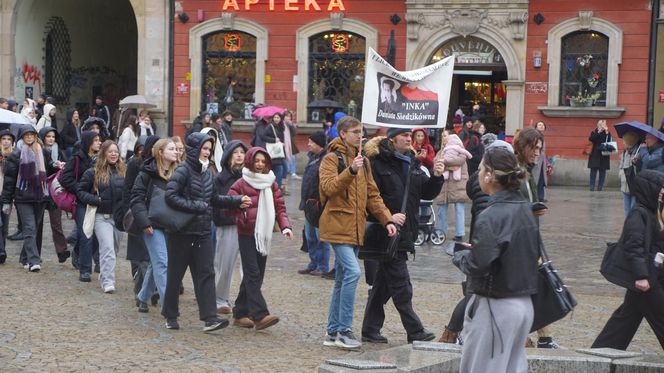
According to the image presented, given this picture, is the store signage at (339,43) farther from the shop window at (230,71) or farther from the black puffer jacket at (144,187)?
the black puffer jacket at (144,187)

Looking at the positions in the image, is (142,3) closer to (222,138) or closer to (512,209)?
(222,138)

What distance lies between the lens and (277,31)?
93.7 ft

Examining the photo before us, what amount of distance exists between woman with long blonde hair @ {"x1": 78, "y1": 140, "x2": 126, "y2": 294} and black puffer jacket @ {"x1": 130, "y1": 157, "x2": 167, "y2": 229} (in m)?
1.31

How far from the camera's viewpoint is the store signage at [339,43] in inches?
1112

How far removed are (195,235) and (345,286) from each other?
145cm

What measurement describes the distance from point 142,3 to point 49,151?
14857 mm

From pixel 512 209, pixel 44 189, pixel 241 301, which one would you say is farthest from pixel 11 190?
pixel 512 209

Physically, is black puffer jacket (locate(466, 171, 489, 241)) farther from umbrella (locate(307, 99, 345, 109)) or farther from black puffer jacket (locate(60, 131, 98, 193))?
umbrella (locate(307, 99, 345, 109))

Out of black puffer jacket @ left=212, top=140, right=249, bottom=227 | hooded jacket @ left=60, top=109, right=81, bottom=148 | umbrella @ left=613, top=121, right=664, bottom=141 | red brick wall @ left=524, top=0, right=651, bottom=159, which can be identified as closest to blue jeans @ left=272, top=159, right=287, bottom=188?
hooded jacket @ left=60, top=109, right=81, bottom=148

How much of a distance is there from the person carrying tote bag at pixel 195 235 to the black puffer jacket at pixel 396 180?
1.23 meters

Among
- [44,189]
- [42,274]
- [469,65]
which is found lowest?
[42,274]

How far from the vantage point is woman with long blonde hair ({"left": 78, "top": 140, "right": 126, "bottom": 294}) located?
40.1ft

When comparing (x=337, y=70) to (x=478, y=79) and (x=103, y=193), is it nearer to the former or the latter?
(x=478, y=79)

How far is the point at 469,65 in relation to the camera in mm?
27656
